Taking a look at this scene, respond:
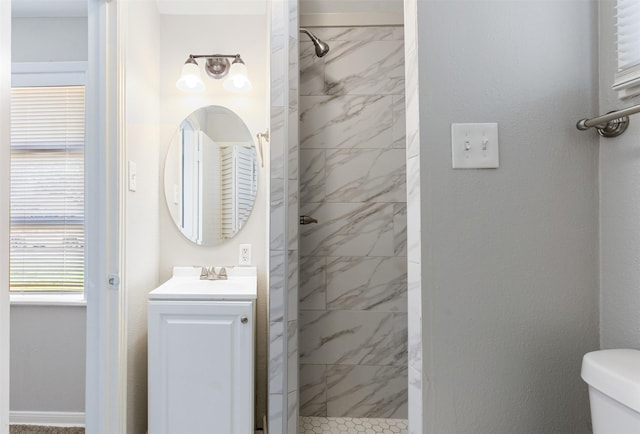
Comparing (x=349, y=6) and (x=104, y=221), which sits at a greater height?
(x=349, y=6)

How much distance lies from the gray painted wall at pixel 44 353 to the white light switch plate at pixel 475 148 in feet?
7.58

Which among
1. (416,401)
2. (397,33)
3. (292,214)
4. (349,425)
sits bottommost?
(349,425)

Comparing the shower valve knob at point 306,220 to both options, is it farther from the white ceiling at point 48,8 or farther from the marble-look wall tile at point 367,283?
the white ceiling at point 48,8

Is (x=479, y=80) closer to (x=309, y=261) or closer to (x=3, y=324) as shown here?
(x=309, y=261)

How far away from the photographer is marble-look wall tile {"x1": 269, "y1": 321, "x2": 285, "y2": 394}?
146cm

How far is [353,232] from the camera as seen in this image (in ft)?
6.11

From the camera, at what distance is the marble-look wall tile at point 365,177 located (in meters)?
1.87

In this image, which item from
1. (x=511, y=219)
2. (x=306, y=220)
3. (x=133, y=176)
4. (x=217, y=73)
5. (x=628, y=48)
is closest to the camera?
(x=628, y=48)

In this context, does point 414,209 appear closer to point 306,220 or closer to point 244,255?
point 306,220

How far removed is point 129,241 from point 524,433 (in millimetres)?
1675

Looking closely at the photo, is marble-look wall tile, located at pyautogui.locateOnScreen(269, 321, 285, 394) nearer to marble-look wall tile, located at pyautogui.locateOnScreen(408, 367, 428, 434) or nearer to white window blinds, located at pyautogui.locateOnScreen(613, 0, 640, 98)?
marble-look wall tile, located at pyautogui.locateOnScreen(408, 367, 428, 434)

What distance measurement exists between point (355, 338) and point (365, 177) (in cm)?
91

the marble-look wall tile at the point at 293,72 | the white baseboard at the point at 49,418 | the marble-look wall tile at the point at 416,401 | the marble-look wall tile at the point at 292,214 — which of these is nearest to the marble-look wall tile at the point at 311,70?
the marble-look wall tile at the point at 293,72

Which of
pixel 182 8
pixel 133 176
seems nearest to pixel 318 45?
pixel 182 8
